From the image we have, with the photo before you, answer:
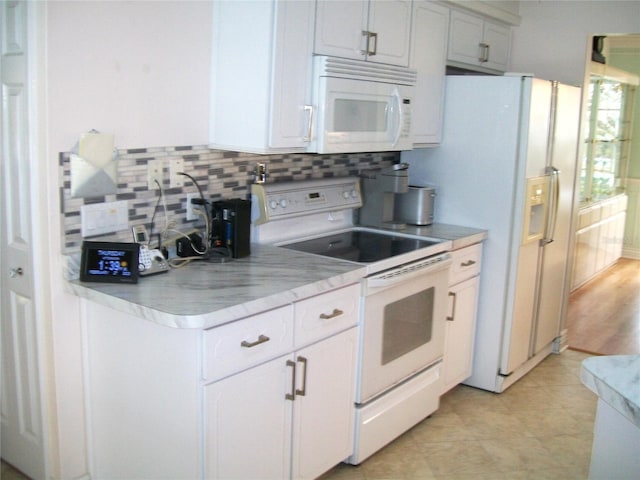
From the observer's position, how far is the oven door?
9.16 ft

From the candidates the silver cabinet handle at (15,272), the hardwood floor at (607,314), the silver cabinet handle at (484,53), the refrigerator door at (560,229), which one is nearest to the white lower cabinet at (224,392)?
the silver cabinet handle at (15,272)

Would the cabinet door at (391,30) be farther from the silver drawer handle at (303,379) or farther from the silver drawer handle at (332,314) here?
the silver drawer handle at (303,379)

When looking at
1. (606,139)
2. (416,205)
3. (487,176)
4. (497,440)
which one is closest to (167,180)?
(416,205)

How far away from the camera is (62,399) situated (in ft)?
8.12

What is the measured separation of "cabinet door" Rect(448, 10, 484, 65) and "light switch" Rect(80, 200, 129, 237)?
2021mm

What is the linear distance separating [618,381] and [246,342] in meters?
1.13

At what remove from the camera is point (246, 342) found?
2193 millimetres

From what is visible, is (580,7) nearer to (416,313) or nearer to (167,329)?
(416,313)

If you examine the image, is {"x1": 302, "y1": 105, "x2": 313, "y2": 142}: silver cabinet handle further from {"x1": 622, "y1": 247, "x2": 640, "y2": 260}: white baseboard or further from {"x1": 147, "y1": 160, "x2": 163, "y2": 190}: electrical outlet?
{"x1": 622, "y1": 247, "x2": 640, "y2": 260}: white baseboard

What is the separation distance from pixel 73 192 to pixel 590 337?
380 cm

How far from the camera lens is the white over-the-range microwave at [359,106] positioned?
2801 mm

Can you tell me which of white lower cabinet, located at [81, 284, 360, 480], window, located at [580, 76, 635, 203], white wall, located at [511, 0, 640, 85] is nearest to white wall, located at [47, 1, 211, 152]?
white lower cabinet, located at [81, 284, 360, 480]

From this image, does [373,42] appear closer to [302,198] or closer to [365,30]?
[365,30]

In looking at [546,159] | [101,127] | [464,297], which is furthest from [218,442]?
[546,159]
